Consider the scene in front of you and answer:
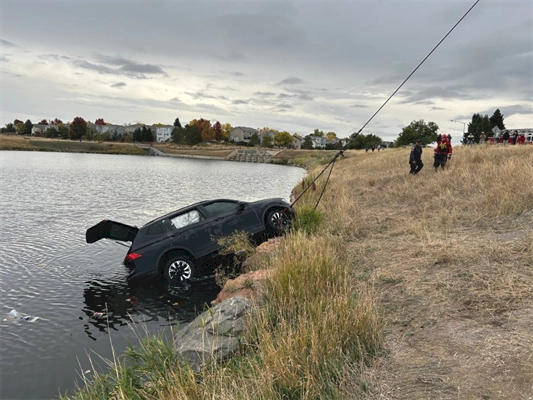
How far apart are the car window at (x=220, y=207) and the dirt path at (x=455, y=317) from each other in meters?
3.92

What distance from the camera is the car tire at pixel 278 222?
1041cm

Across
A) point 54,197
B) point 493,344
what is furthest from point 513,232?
point 54,197

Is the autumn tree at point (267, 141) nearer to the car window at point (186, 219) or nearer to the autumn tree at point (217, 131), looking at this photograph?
the autumn tree at point (217, 131)

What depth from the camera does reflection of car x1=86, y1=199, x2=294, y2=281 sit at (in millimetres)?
9266

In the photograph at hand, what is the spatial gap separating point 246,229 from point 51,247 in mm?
7112

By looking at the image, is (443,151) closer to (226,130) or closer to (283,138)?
(283,138)

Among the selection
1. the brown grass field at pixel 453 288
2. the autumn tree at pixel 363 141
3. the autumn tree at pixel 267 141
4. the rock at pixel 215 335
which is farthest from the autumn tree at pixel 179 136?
the rock at pixel 215 335

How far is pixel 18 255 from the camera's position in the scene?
11.9m

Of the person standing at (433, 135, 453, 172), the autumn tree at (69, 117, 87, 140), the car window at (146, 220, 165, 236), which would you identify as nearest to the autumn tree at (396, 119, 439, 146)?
the person standing at (433, 135, 453, 172)

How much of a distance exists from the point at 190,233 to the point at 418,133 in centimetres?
9710

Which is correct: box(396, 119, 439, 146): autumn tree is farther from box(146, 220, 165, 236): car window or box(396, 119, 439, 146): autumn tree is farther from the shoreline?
box(146, 220, 165, 236): car window

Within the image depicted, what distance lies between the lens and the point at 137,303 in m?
8.66

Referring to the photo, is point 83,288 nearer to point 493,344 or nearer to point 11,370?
point 11,370

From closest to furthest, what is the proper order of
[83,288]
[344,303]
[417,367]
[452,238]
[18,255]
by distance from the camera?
[417,367] → [344,303] → [452,238] → [83,288] → [18,255]
